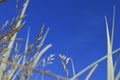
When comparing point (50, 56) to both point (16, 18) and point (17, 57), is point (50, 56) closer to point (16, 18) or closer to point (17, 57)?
point (17, 57)

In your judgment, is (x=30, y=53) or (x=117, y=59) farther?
(x=30, y=53)

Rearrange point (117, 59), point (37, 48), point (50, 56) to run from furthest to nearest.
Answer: point (50, 56) < point (37, 48) < point (117, 59)

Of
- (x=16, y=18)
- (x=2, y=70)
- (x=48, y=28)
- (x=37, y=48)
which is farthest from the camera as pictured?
(x=48, y=28)

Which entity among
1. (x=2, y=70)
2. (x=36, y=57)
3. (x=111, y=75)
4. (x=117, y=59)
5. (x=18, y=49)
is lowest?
(x=111, y=75)

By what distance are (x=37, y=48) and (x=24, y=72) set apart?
0.20 metres

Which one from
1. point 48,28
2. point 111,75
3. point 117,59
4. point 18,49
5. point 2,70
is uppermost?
point 48,28

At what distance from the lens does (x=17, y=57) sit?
189 centimetres

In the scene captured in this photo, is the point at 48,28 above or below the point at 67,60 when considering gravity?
above

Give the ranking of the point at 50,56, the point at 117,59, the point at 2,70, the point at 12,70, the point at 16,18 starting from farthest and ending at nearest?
the point at 50,56
the point at 12,70
the point at 2,70
the point at 16,18
the point at 117,59

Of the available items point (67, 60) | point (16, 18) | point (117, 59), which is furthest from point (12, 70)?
point (117, 59)

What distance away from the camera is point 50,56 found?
90.4 inches

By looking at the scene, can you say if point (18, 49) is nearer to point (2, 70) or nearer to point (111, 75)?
point (2, 70)

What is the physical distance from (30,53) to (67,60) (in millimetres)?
271

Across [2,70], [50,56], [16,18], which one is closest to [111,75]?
[16,18]
